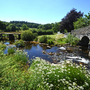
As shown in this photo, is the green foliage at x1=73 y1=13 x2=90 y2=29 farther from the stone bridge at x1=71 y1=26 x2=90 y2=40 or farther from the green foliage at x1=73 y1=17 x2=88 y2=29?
the stone bridge at x1=71 y1=26 x2=90 y2=40

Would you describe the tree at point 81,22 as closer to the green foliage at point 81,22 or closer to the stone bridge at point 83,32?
the green foliage at point 81,22

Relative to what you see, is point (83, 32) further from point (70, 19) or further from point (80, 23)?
point (70, 19)

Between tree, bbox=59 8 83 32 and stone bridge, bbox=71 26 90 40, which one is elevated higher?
tree, bbox=59 8 83 32

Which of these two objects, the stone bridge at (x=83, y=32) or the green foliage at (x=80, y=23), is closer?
the stone bridge at (x=83, y=32)

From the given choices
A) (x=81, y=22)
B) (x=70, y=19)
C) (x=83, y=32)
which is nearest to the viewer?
(x=83, y=32)

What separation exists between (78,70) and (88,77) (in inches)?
22.6

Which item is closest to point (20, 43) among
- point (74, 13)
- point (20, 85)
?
point (20, 85)

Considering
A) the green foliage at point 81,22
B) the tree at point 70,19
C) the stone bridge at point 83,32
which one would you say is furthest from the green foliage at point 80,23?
the stone bridge at point 83,32

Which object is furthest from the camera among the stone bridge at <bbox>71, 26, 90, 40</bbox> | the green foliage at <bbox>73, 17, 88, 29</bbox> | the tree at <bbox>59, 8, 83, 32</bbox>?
the tree at <bbox>59, 8, 83, 32</bbox>

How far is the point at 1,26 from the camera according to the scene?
184 feet

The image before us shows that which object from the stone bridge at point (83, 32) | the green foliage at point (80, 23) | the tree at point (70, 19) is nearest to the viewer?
the stone bridge at point (83, 32)

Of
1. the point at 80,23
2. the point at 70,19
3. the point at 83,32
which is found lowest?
the point at 83,32

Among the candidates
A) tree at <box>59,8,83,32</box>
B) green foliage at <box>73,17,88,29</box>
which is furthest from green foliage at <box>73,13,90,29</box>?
tree at <box>59,8,83,32</box>

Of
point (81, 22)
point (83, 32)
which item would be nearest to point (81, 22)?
point (81, 22)
